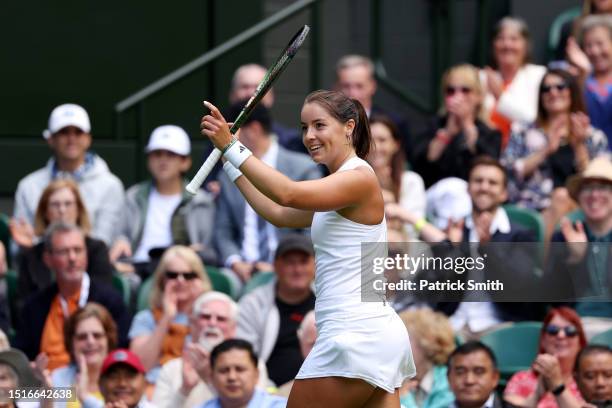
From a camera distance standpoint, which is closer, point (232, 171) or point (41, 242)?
point (232, 171)

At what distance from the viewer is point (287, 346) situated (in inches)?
332

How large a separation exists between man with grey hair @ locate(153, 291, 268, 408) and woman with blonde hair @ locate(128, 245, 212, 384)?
0.15 meters

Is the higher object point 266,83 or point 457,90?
point 457,90

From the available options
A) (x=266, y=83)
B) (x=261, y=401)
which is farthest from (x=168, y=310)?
(x=266, y=83)

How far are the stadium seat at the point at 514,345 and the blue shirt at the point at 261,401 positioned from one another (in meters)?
1.33

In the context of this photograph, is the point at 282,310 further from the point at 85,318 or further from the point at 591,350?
the point at 591,350

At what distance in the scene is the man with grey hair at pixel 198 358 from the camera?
800 cm

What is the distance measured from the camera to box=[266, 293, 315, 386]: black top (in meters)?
8.37

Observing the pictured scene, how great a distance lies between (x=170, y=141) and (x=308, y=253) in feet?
4.96

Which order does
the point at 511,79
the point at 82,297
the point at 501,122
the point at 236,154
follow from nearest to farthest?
1. the point at 236,154
2. the point at 82,297
3. the point at 501,122
4. the point at 511,79

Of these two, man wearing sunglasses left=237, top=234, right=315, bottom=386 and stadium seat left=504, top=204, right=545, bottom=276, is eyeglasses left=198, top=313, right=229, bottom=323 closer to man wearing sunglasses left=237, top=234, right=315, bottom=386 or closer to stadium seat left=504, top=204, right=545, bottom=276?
man wearing sunglasses left=237, top=234, right=315, bottom=386

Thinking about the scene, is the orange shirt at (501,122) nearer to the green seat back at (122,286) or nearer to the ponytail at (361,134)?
the green seat back at (122,286)

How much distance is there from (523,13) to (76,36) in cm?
338

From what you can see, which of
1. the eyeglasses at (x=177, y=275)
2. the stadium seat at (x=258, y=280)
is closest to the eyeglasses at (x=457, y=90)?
the stadium seat at (x=258, y=280)
